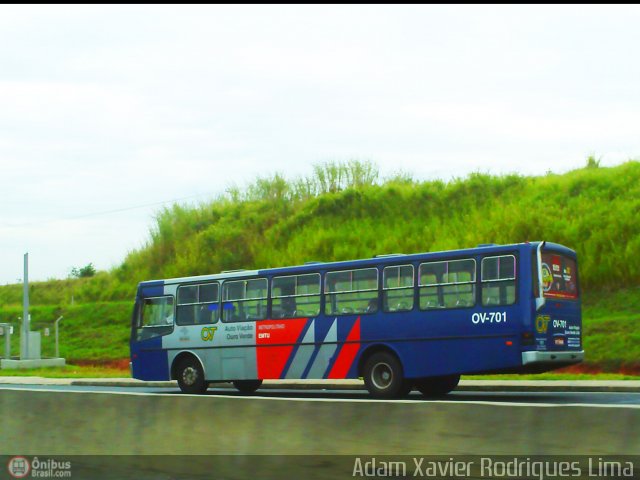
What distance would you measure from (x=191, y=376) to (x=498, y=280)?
8842 millimetres

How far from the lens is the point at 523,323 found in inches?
715

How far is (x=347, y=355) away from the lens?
20594 millimetres

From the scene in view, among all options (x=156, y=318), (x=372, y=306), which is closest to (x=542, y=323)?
(x=372, y=306)

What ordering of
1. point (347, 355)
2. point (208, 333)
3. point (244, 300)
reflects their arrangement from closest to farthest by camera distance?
point (347, 355) < point (244, 300) < point (208, 333)

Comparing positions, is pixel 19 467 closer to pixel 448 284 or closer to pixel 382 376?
pixel 382 376

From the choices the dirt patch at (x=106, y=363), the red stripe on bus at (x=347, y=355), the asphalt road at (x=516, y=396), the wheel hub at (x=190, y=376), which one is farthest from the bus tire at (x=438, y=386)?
the dirt patch at (x=106, y=363)

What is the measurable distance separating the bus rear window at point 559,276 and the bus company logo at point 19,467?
36.5 ft

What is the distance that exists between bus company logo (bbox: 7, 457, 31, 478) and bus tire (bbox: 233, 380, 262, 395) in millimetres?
13071

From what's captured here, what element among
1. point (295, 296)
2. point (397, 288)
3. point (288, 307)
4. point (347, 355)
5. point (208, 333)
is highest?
point (397, 288)

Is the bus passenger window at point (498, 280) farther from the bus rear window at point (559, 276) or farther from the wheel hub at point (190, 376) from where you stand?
the wheel hub at point (190, 376)

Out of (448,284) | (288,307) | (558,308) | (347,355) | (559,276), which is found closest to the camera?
(558,308)

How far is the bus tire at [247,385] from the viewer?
23.9 m

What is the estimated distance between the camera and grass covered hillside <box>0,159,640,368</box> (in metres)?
36.6

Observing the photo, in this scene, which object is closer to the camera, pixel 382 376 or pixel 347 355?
pixel 382 376
